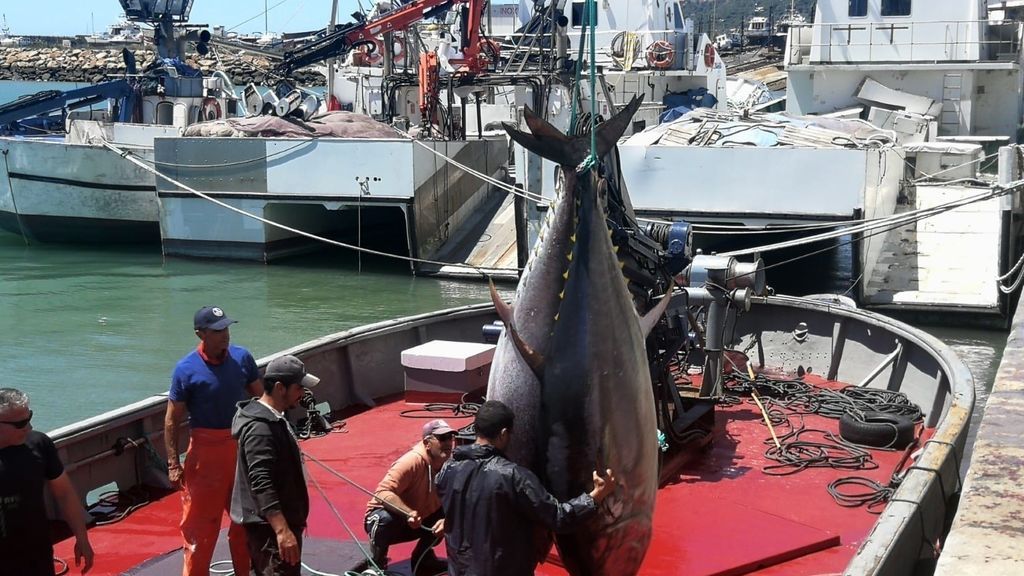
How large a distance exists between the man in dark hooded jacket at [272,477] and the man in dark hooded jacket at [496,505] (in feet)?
2.28

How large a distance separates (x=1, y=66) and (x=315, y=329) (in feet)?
327

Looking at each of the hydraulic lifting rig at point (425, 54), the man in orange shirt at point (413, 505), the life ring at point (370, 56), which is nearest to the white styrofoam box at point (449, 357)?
the man in orange shirt at point (413, 505)

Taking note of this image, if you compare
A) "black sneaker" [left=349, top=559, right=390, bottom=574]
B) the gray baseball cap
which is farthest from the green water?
the gray baseball cap

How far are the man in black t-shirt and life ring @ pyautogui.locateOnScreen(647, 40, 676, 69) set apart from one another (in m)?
23.4

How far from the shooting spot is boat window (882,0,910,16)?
22.2 m

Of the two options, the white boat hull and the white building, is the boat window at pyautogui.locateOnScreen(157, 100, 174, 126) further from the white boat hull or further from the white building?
the white building

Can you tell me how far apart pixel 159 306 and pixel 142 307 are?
27cm

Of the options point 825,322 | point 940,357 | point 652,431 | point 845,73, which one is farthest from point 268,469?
point 845,73

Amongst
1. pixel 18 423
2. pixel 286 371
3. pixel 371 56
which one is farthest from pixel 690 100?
pixel 18 423

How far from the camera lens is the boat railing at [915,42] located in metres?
22.1

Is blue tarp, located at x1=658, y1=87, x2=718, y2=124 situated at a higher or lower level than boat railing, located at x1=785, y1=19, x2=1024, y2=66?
lower

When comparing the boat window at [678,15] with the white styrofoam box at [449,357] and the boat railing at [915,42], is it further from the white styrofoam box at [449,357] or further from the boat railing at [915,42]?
the white styrofoam box at [449,357]

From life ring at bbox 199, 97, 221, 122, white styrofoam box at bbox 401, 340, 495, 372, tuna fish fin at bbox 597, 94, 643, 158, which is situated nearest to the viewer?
tuna fish fin at bbox 597, 94, 643, 158

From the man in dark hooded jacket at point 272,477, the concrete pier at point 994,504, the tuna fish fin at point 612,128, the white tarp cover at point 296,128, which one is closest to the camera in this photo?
the concrete pier at point 994,504
